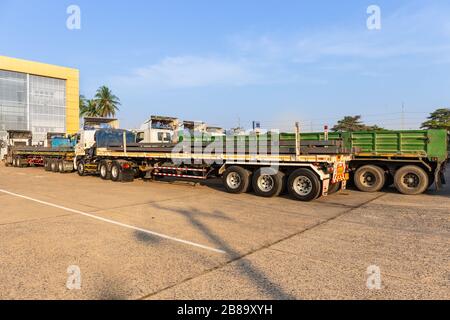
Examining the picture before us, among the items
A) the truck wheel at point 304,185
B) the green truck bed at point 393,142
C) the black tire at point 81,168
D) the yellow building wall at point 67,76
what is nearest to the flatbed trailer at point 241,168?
the truck wheel at point 304,185

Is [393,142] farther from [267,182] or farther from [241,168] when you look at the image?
[241,168]

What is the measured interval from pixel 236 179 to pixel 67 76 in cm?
5097

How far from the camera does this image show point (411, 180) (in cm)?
1262

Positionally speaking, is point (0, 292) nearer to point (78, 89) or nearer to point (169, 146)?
point (169, 146)

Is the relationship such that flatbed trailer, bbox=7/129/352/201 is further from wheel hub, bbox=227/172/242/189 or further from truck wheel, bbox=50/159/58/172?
truck wheel, bbox=50/159/58/172

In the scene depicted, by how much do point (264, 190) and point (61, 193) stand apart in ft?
22.3

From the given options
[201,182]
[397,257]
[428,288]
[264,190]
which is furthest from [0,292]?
[201,182]

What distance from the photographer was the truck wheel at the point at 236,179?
38.9 feet

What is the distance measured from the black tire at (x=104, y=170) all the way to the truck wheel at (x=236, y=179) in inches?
279

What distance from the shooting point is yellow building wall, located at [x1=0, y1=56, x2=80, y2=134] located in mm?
49938

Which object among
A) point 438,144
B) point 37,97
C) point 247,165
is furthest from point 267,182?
point 37,97

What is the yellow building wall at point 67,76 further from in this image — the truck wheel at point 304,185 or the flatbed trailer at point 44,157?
the truck wheel at point 304,185
